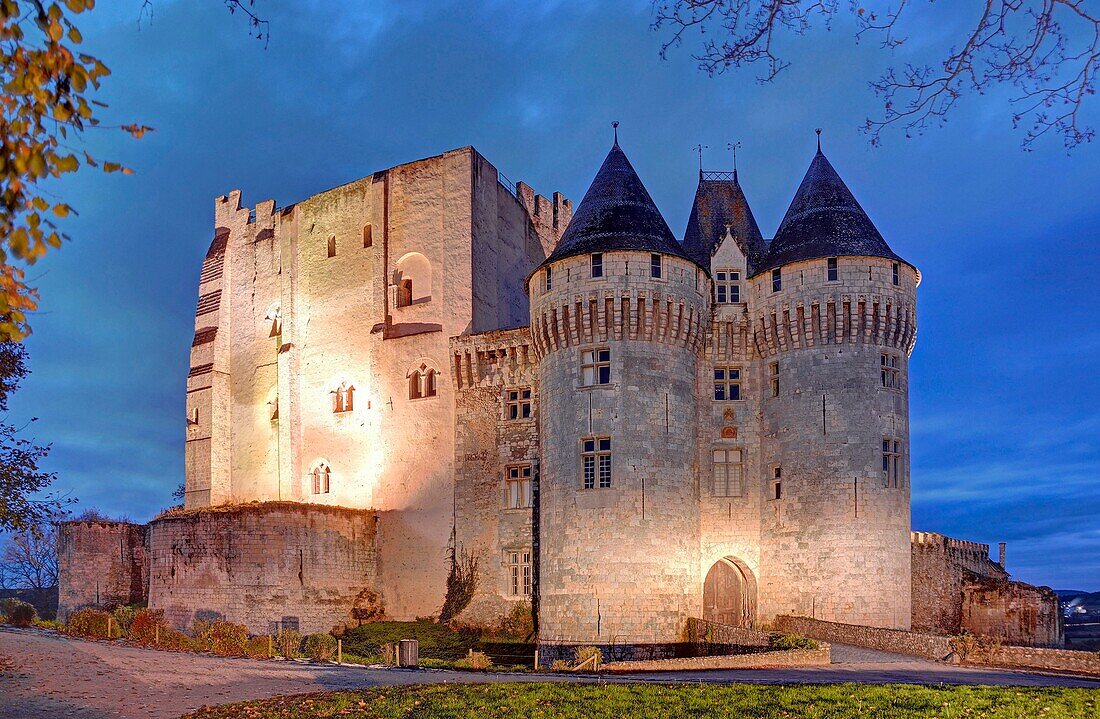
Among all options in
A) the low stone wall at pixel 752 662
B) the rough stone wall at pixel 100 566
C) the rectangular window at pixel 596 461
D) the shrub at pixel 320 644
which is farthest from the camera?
the rough stone wall at pixel 100 566

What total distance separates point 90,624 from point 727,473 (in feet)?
71.7

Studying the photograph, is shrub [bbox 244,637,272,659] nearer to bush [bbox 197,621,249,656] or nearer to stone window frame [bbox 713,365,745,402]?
bush [bbox 197,621,249,656]

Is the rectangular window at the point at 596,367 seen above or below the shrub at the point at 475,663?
above

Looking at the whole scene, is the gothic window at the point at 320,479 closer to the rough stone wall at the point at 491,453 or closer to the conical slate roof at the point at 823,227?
the rough stone wall at the point at 491,453

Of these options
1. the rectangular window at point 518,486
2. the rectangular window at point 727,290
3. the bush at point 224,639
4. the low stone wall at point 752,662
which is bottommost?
the bush at point 224,639

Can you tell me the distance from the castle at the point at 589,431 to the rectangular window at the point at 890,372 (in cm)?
13

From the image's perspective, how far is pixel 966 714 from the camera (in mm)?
15070

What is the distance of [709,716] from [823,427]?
1800 centimetres

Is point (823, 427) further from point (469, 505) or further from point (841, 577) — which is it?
point (469, 505)

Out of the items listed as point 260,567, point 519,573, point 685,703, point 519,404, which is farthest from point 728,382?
point 685,703

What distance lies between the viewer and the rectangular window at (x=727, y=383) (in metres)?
33.9

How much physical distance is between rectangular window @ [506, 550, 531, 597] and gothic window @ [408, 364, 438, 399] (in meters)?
7.37

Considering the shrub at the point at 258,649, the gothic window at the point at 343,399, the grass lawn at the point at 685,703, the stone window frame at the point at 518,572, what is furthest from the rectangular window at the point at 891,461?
the gothic window at the point at 343,399

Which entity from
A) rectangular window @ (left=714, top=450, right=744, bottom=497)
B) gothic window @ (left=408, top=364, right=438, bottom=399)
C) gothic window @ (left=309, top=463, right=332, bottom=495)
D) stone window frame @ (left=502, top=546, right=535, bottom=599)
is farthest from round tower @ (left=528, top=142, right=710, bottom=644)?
gothic window @ (left=309, top=463, right=332, bottom=495)
